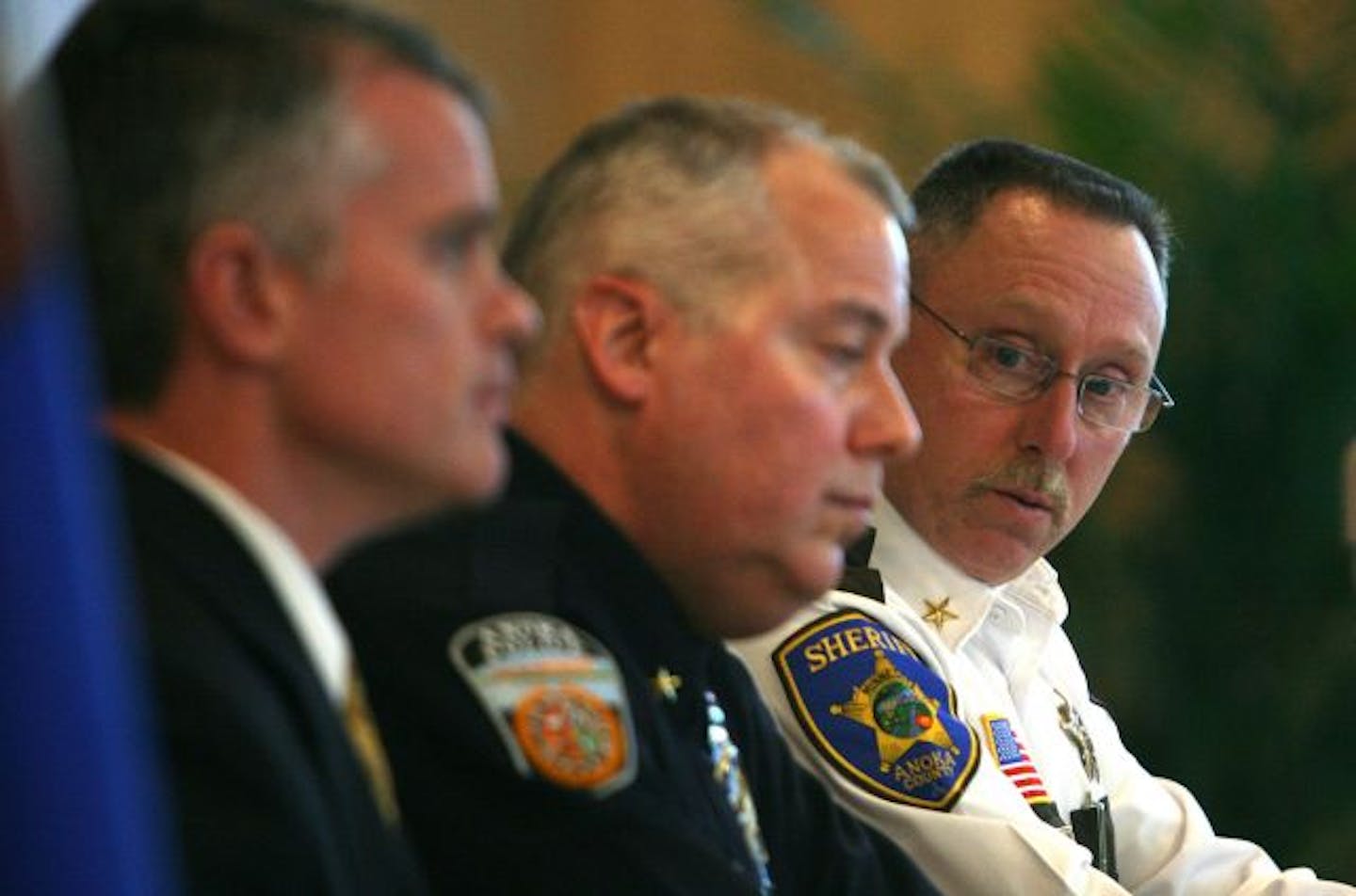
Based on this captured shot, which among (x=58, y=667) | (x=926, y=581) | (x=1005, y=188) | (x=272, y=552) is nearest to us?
(x=58, y=667)

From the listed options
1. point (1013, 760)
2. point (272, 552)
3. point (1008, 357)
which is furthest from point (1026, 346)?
point (272, 552)

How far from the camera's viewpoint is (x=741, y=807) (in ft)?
6.86

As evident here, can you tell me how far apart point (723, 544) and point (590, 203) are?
32 cm

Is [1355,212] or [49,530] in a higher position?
[49,530]

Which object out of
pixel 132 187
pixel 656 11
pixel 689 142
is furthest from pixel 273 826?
pixel 656 11

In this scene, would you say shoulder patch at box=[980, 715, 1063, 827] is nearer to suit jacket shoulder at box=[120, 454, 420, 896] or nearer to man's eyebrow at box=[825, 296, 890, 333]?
man's eyebrow at box=[825, 296, 890, 333]

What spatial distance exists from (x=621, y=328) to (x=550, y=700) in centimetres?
35

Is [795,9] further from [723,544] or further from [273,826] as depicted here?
[273,826]

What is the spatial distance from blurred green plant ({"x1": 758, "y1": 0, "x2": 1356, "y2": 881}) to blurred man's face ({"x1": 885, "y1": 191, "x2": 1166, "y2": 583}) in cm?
214

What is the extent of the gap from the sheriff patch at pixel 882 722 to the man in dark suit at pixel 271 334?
102 cm

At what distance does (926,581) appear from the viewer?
2.83 m

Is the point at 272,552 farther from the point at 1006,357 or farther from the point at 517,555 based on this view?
the point at 1006,357

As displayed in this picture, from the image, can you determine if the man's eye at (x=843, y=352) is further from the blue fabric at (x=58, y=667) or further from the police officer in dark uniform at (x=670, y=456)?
the blue fabric at (x=58, y=667)

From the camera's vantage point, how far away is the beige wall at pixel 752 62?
5.40 metres
